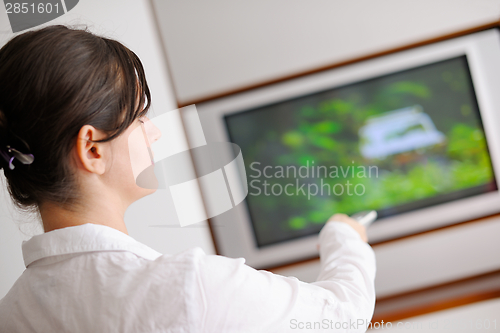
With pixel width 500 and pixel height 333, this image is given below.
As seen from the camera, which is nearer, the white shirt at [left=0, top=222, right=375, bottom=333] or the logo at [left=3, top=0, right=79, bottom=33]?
the white shirt at [left=0, top=222, right=375, bottom=333]

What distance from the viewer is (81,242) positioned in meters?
0.39

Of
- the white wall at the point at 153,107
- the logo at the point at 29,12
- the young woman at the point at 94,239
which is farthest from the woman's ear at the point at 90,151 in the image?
the logo at the point at 29,12

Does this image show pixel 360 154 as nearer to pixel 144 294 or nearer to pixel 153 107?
pixel 153 107

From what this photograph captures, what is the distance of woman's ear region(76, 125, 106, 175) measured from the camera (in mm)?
385

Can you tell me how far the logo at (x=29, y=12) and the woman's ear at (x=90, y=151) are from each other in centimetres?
43

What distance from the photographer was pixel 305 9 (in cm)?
96

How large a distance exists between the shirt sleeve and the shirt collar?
0.10 metres

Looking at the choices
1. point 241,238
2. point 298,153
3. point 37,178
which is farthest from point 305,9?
point 37,178

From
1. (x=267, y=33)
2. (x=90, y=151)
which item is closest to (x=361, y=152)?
(x=267, y=33)

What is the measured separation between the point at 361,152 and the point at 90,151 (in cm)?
76

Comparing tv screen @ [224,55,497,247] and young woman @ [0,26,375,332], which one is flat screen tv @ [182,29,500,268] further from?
young woman @ [0,26,375,332]

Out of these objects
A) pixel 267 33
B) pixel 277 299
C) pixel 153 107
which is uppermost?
pixel 267 33

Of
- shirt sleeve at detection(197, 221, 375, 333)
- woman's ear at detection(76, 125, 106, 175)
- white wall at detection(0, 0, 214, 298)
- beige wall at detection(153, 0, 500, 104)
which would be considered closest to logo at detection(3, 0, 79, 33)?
white wall at detection(0, 0, 214, 298)

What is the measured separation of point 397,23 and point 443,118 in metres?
0.30
